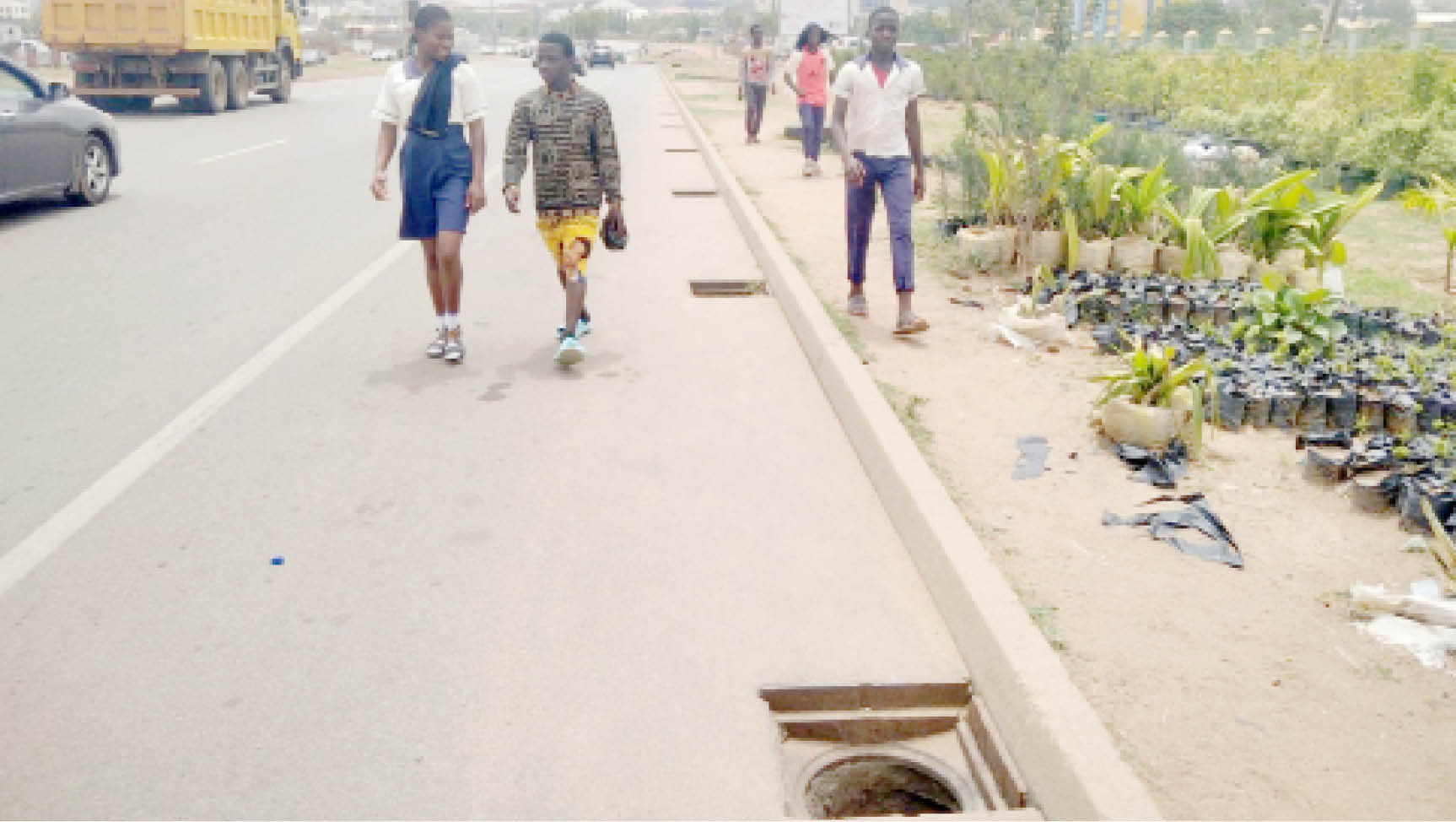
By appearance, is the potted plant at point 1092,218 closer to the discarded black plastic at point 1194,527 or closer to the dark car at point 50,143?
the discarded black plastic at point 1194,527

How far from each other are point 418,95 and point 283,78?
24.4 meters

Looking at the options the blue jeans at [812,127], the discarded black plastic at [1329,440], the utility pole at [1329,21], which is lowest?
the discarded black plastic at [1329,440]

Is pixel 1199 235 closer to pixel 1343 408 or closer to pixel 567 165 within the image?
pixel 1343 408

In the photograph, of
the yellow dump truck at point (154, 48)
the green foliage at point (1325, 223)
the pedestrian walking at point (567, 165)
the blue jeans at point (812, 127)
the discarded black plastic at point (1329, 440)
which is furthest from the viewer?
the yellow dump truck at point (154, 48)

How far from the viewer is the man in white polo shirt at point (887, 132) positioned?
7754 millimetres

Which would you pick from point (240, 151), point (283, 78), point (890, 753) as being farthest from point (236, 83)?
point (890, 753)

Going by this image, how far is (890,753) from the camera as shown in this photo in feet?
11.8

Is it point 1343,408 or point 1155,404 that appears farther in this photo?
point 1343,408

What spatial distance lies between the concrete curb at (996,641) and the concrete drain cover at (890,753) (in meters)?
0.08

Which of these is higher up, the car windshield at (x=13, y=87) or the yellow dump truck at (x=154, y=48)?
the yellow dump truck at (x=154, y=48)

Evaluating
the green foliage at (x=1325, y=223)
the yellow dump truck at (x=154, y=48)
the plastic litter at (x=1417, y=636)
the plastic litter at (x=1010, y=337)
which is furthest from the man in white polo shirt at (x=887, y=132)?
the yellow dump truck at (x=154, y=48)

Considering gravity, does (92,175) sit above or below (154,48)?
below

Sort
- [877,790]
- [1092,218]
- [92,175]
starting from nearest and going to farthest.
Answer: [877,790] → [1092,218] → [92,175]

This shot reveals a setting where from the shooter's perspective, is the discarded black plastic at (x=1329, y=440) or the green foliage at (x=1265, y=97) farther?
the green foliage at (x=1265, y=97)
